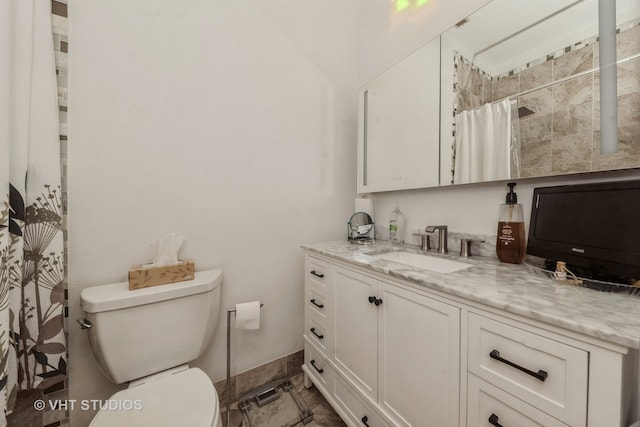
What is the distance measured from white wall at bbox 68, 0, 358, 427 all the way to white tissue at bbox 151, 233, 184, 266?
0.21ft

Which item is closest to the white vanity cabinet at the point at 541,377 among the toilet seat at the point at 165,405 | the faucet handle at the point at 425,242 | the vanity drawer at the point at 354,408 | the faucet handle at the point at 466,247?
the vanity drawer at the point at 354,408

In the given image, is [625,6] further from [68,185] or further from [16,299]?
[16,299]

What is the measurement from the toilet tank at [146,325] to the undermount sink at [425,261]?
823 millimetres

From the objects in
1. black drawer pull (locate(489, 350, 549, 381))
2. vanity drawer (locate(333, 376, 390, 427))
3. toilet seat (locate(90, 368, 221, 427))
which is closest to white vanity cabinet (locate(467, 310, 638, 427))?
black drawer pull (locate(489, 350, 549, 381))

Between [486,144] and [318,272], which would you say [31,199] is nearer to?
[318,272]

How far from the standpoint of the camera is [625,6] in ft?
2.38

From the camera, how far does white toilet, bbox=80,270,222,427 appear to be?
2.50 ft

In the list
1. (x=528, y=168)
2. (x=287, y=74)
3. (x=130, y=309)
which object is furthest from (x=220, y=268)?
(x=528, y=168)

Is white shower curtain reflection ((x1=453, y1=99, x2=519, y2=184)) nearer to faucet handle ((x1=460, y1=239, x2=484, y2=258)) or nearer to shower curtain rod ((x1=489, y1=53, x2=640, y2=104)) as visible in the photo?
shower curtain rod ((x1=489, y1=53, x2=640, y2=104))

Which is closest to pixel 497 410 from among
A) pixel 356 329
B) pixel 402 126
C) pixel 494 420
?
pixel 494 420

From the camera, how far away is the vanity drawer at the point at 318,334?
1.24 metres

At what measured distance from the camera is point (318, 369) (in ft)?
4.31

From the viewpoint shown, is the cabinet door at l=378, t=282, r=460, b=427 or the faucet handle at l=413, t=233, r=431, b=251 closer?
the cabinet door at l=378, t=282, r=460, b=427

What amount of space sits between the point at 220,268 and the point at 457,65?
1559 mm
